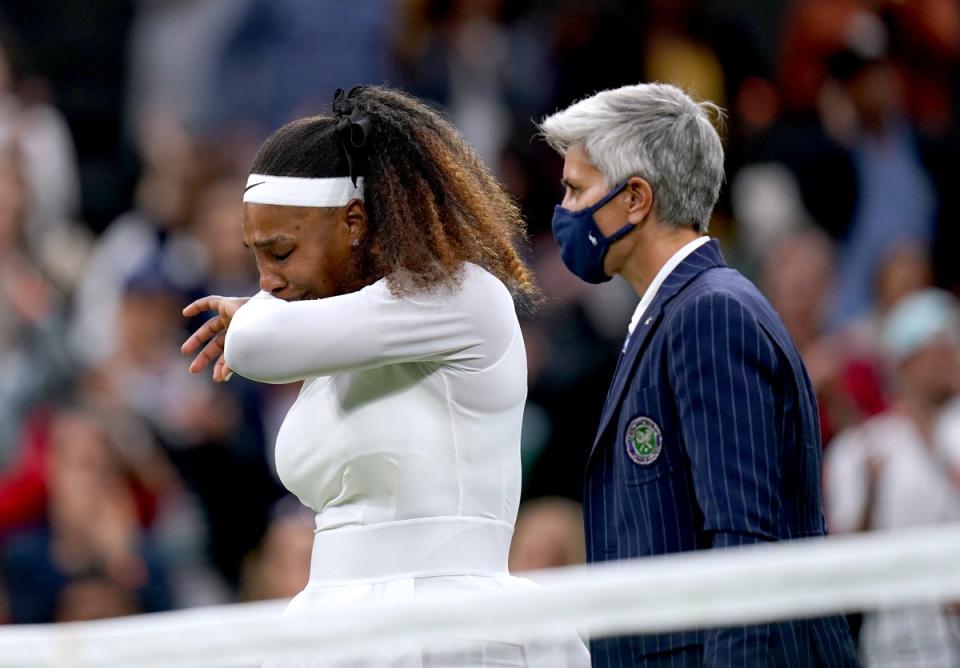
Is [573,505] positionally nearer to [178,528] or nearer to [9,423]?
[178,528]

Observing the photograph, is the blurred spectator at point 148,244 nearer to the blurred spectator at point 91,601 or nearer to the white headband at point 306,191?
the blurred spectator at point 91,601

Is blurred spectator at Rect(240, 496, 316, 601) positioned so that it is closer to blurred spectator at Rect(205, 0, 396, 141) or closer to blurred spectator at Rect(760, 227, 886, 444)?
blurred spectator at Rect(760, 227, 886, 444)

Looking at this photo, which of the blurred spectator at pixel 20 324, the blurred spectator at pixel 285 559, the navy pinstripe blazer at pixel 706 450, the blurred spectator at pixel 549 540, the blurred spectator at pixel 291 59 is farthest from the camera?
the blurred spectator at pixel 291 59

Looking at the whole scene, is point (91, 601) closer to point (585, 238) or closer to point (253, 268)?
point (253, 268)

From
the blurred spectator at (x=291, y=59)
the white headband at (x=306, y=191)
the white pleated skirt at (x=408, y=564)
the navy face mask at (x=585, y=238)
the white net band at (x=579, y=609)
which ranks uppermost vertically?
the blurred spectator at (x=291, y=59)

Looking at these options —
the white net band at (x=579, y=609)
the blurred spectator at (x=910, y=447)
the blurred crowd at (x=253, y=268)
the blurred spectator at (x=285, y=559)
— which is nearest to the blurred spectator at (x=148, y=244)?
the blurred crowd at (x=253, y=268)

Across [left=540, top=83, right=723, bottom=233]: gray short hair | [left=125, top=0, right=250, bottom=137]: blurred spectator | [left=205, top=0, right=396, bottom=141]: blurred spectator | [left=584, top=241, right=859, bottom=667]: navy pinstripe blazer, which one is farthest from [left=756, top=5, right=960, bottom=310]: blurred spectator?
[left=584, top=241, right=859, bottom=667]: navy pinstripe blazer

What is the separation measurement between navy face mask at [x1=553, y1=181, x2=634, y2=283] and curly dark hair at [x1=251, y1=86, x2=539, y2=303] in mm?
154

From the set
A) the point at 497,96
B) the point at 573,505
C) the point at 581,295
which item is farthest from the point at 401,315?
the point at 497,96

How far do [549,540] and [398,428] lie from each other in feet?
10.6

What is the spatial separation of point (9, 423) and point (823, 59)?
436 centimetres

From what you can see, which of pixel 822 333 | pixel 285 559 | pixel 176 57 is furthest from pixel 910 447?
pixel 176 57

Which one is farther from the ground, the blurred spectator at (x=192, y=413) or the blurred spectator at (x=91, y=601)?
the blurred spectator at (x=192, y=413)

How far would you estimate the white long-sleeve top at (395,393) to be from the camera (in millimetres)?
3260
